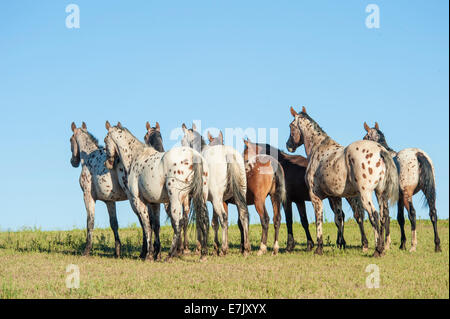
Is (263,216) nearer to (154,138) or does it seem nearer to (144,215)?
(144,215)

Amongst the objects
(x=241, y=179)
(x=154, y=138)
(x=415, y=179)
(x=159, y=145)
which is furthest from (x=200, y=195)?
(x=415, y=179)

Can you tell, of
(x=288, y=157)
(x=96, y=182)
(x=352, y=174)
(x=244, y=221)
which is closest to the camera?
(x=352, y=174)

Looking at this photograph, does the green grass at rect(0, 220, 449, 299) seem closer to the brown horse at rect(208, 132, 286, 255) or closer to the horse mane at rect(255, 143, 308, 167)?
the brown horse at rect(208, 132, 286, 255)

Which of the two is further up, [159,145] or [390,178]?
[159,145]

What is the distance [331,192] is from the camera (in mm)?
12109

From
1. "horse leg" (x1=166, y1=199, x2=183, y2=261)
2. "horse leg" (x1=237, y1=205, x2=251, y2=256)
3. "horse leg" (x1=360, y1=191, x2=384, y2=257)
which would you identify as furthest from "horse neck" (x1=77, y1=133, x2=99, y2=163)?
"horse leg" (x1=360, y1=191, x2=384, y2=257)

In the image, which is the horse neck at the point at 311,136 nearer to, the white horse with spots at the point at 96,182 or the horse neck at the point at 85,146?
the white horse with spots at the point at 96,182

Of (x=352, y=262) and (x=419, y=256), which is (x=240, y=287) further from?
(x=419, y=256)

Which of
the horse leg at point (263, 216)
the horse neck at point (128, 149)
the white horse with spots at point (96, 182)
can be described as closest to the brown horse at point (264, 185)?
the horse leg at point (263, 216)

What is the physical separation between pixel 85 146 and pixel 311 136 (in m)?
5.92

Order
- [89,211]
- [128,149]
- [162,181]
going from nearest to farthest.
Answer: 1. [162,181]
2. [128,149]
3. [89,211]

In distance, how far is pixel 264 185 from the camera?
1268 centimetres

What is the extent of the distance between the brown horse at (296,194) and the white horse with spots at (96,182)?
11.7 ft
